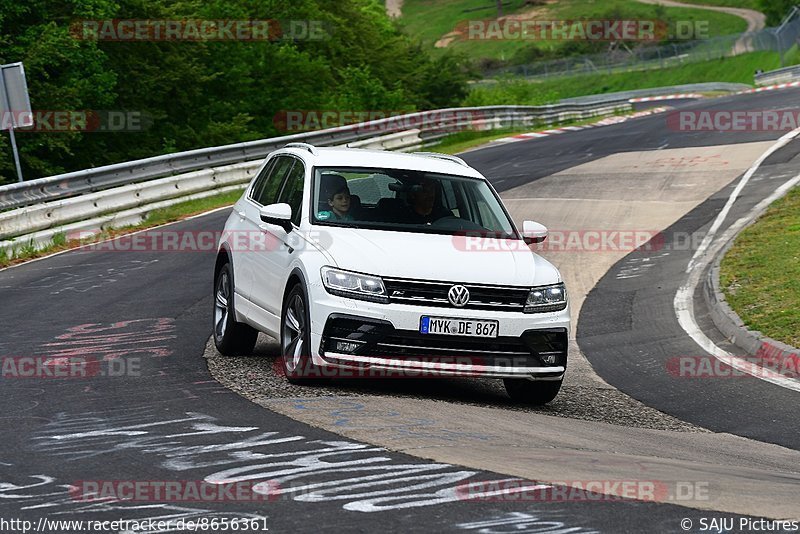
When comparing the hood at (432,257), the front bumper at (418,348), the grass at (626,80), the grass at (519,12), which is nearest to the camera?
the front bumper at (418,348)

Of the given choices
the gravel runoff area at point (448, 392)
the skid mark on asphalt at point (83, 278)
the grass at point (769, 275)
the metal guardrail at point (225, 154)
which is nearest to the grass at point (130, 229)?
the metal guardrail at point (225, 154)

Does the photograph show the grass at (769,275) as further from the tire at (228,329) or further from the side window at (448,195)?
the tire at (228,329)

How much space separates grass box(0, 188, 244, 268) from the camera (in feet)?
60.4

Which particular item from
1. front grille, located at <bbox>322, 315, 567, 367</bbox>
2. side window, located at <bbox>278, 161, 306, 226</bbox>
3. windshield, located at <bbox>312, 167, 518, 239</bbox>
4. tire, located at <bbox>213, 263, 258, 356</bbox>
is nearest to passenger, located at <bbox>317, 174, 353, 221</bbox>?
windshield, located at <bbox>312, 167, 518, 239</bbox>

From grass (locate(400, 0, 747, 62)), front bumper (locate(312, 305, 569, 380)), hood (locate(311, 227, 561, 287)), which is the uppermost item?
grass (locate(400, 0, 747, 62))

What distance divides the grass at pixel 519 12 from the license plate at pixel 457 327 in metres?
105

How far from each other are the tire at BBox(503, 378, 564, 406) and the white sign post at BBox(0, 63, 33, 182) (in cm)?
1301

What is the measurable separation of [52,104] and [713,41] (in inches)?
2438

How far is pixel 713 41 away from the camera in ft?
285

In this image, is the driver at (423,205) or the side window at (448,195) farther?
the side window at (448,195)

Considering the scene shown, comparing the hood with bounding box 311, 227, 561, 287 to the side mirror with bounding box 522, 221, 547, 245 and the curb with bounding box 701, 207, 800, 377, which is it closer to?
the side mirror with bounding box 522, 221, 547, 245

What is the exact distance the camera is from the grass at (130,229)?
1842 cm

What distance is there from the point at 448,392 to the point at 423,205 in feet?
5.04

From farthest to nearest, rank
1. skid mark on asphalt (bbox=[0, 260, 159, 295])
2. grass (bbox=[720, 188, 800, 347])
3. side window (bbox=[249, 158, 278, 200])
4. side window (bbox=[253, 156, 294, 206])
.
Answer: skid mark on asphalt (bbox=[0, 260, 159, 295]) < grass (bbox=[720, 188, 800, 347]) < side window (bbox=[249, 158, 278, 200]) < side window (bbox=[253, 156, 294, 206])
